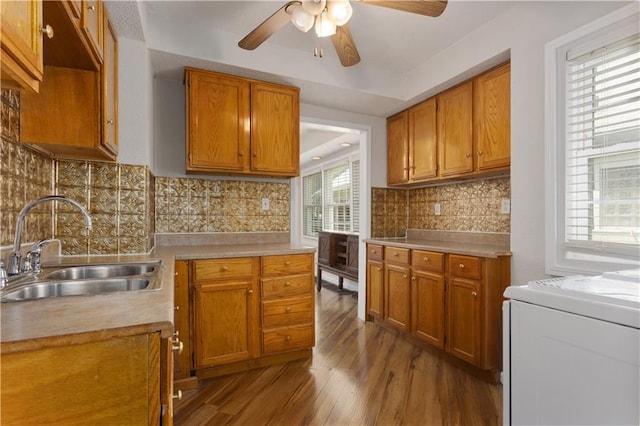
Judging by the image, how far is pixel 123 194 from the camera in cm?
216

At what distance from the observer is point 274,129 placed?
2.74 m

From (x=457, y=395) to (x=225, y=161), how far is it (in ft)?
7.55

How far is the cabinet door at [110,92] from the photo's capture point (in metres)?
1.73

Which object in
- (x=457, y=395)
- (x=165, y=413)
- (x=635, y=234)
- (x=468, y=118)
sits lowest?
(x=457, y=395)

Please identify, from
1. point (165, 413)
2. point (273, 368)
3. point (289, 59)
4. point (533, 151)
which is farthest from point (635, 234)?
point (289, 59)

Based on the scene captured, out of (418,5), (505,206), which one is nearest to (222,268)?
(418,5)

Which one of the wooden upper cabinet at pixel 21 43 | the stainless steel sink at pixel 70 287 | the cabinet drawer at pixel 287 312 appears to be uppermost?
the wooden upper cabinet at pixel 21 43

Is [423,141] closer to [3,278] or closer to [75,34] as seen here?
[75,34]

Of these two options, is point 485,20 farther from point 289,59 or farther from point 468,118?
point 289,59

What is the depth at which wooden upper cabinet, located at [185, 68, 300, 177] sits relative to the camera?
2477 millimetres

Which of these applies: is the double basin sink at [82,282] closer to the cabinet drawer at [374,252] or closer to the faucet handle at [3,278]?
the faucet handle at [3,278]

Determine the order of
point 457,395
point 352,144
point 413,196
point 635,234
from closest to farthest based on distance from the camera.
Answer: point 635,234, point 457,395, point 413,196, point 352,144

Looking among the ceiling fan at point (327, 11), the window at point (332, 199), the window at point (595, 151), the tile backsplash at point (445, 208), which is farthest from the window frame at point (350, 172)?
the ceiling fan at point (327, 11)

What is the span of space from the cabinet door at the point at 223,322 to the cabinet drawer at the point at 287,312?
0.32ft
